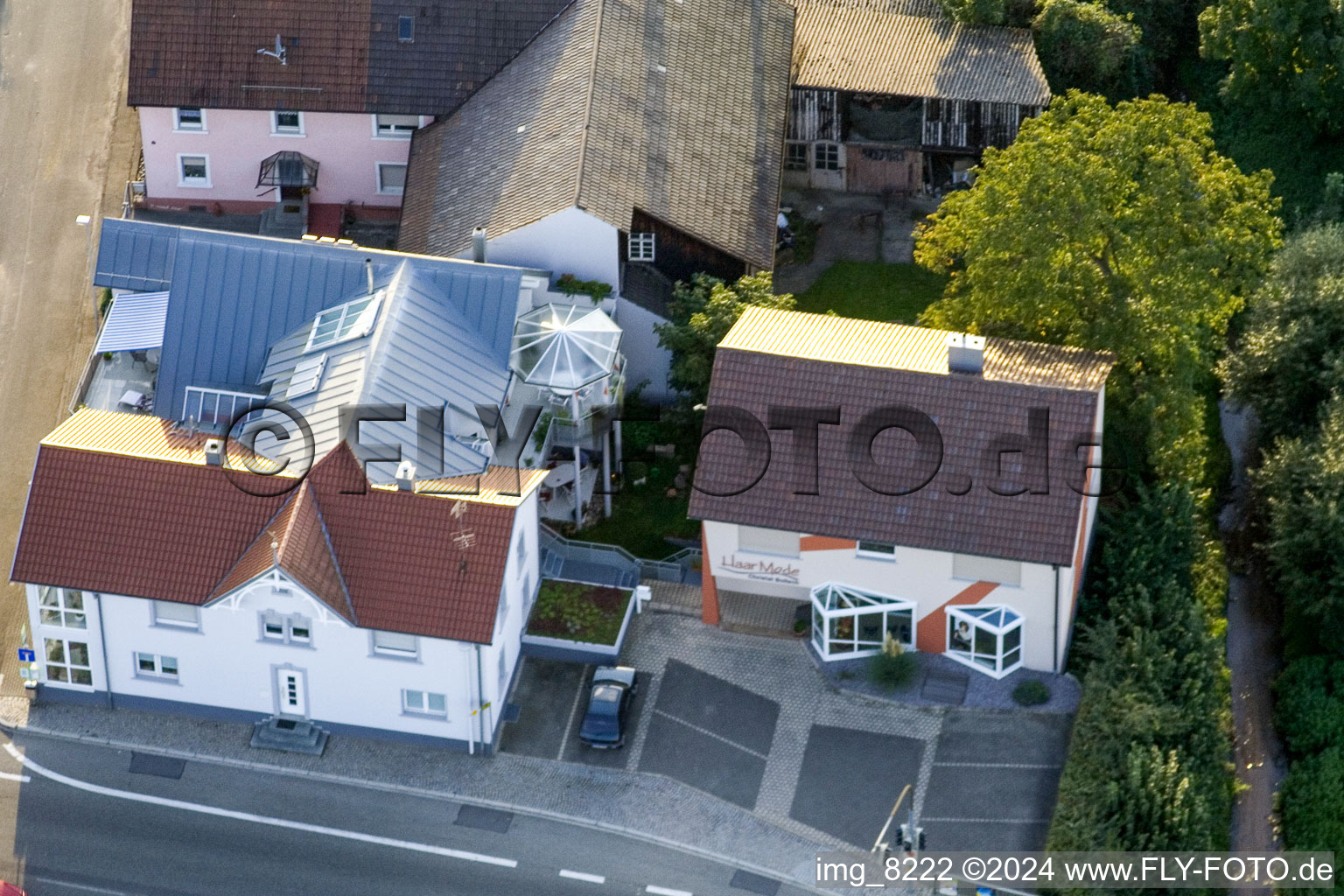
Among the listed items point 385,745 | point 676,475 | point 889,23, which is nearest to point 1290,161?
point 889,23

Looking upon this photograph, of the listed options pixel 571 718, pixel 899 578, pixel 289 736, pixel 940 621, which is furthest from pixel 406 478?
pixel 940 621

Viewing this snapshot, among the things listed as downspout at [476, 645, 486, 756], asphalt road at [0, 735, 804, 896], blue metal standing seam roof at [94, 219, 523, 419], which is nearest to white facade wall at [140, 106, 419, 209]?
blue metal standing seam roof at [94, 219, 523, 419]

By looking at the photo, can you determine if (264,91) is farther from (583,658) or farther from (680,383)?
(583,658)

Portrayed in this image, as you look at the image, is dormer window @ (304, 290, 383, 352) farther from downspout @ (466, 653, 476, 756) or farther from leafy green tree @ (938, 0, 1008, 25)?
leafy green tree @ (938, 0, 1008, 25)

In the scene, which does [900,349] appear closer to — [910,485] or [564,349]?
[910,485]

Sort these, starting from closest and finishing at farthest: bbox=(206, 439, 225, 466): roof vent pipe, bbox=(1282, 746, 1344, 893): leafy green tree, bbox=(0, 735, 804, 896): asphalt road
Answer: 1. bbox=(0, 735, 804, 896): asphalt road
2. bbox=(206, 439, 225, 466): roof vent pipe
3. bbox=(1282, 746, 1344, 893): leafy green tree

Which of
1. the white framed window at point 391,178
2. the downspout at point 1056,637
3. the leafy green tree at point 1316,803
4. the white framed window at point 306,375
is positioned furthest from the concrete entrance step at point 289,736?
the leafy green tree at point 1316,803
